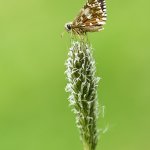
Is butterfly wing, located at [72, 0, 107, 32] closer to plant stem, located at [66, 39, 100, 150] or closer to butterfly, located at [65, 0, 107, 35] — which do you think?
butterfly, located at [65, 0, 107, 35]

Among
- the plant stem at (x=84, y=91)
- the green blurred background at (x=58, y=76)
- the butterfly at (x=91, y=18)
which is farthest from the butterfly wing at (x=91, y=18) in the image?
the green blurred background at (x=58, y=76)

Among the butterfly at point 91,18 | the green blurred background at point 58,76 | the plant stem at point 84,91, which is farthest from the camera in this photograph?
the green blurred background at point 58,76

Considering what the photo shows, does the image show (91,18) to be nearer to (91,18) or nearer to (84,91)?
(91,18)

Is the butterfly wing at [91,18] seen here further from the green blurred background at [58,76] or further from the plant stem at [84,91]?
the green blurred background at [58,76]

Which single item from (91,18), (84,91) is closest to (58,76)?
(91,18)

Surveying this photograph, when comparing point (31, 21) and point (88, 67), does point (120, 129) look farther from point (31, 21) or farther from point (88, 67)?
point (88, 67)

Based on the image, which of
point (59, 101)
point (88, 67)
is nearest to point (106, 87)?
point (59, 101)

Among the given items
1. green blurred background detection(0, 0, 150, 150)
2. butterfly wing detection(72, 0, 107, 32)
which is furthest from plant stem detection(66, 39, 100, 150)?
green blurred background detection(0, 0, 150, 150)
